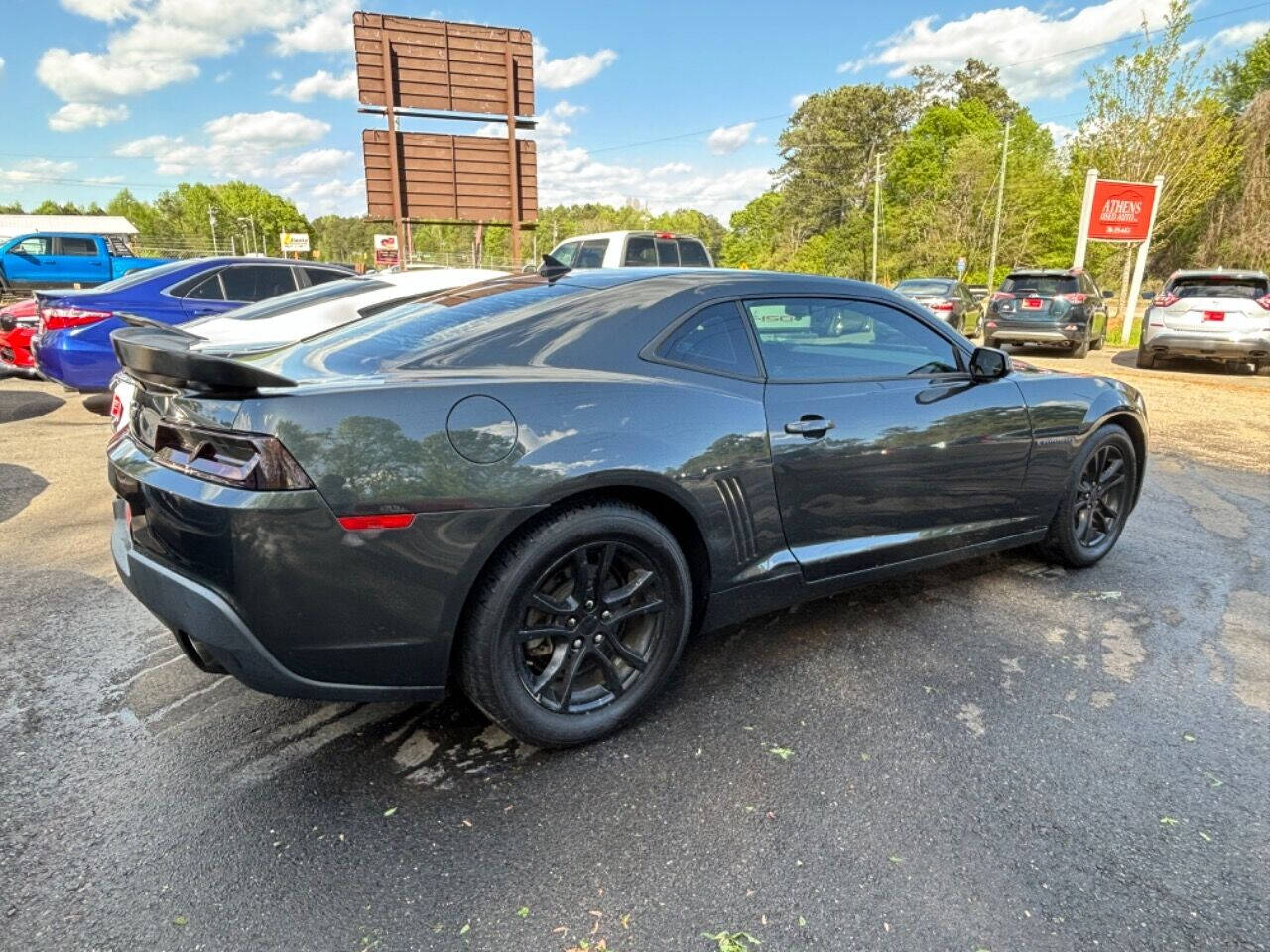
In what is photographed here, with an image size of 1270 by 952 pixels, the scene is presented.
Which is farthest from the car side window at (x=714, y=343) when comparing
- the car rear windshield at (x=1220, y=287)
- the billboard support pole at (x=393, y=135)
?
the billboard support pole at (x=393, y=135)

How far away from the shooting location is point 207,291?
7.68 metres

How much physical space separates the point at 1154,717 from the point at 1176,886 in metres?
0.89

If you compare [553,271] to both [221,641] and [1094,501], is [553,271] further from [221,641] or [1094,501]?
[1094,501]

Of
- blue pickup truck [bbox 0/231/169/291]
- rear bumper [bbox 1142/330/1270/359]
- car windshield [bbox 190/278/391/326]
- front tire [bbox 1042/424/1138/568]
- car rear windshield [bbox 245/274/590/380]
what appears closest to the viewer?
car rear windshield [bbox 245/274/590/380]

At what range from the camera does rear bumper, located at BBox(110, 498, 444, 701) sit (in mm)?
1978

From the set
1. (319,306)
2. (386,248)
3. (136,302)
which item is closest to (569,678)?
(319,306)

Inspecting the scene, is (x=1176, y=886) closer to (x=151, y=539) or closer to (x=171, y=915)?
(x=171, y=915)

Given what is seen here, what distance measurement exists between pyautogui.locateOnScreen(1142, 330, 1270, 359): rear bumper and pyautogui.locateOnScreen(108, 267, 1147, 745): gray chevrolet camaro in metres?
10.7

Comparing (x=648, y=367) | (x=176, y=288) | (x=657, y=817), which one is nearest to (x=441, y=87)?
(x=176, y=288)

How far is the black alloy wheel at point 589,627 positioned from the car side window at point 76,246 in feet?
82.8

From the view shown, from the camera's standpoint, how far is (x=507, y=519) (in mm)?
2127

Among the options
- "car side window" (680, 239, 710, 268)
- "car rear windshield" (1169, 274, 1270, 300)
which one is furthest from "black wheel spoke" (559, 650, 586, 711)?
"car rear windshield" (1169, 274, 1270, 300)

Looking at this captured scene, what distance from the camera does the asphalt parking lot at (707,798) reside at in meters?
1.78

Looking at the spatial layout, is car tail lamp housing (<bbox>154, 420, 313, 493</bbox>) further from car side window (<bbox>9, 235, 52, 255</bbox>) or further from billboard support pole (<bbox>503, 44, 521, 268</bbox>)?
car side window (<bbox>9, 235, 52, 255</bbox>)
